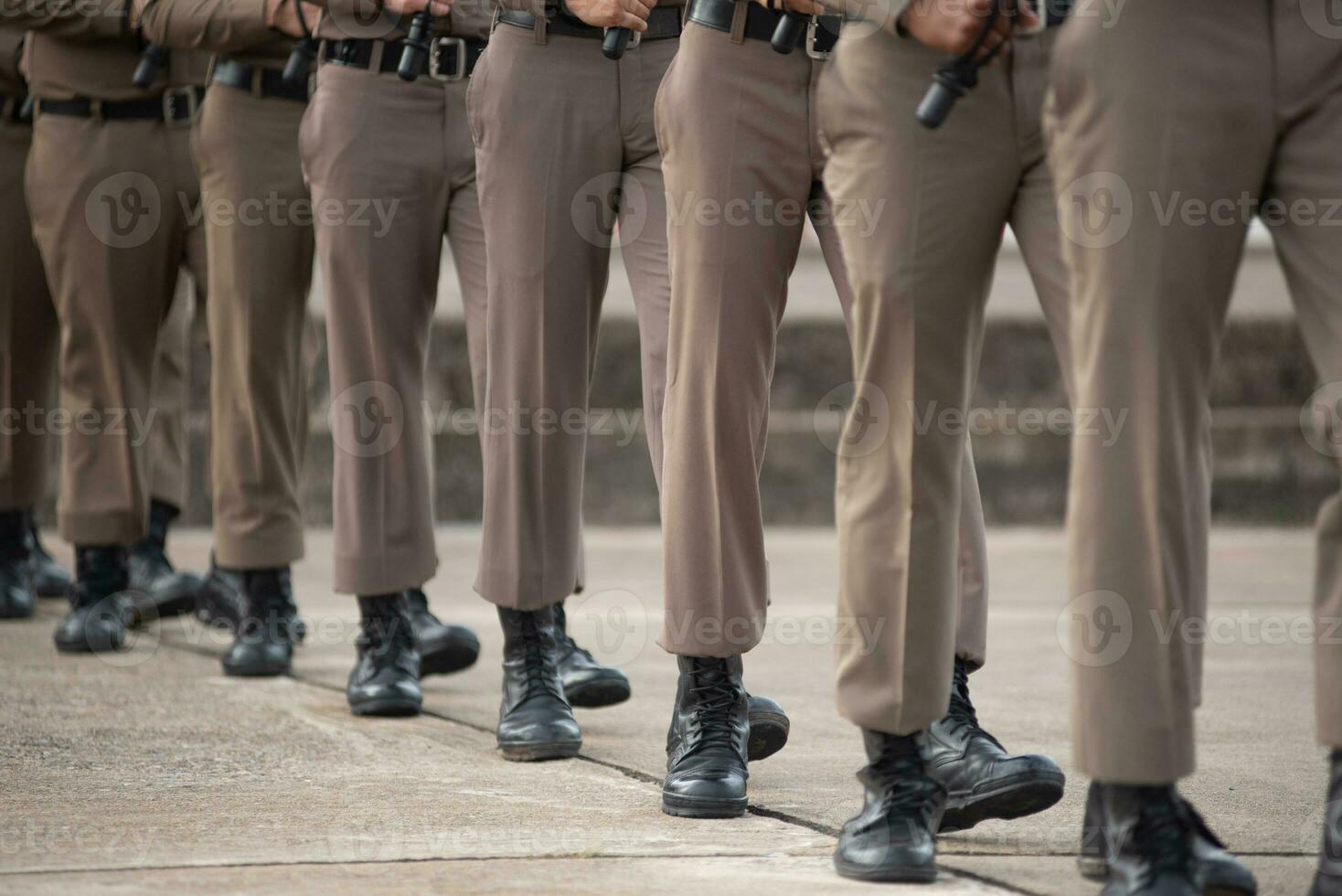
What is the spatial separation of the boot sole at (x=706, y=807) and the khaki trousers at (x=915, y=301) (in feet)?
1.54

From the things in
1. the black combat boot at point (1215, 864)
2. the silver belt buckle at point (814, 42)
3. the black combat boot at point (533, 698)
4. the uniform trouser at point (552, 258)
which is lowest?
the black combat boot at point (533, 698)

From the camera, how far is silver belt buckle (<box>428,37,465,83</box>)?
3.99m

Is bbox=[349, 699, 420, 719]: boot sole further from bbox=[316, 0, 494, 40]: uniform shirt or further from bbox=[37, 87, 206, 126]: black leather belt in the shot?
bbox=[37, 87, 206, 126]: black leather belt

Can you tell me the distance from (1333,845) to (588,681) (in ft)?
6.76

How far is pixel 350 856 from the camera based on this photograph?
8.69ft

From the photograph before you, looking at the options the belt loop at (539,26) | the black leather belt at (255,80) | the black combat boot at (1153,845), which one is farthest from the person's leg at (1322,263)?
the black leather belt at (255,80)

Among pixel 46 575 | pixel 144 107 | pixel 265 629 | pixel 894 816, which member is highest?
pixel 144 107

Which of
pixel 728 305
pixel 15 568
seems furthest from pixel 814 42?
pixel 15 568

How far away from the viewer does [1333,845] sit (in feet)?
7.22

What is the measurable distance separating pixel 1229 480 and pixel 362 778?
5815 mm

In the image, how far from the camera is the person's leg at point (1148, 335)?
2.19 metres

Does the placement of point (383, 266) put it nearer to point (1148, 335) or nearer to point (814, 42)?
point (814, 42)

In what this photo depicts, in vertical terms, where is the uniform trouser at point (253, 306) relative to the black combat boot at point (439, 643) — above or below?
above

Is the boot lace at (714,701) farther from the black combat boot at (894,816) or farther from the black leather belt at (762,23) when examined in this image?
the black leather belt at (762,23)
